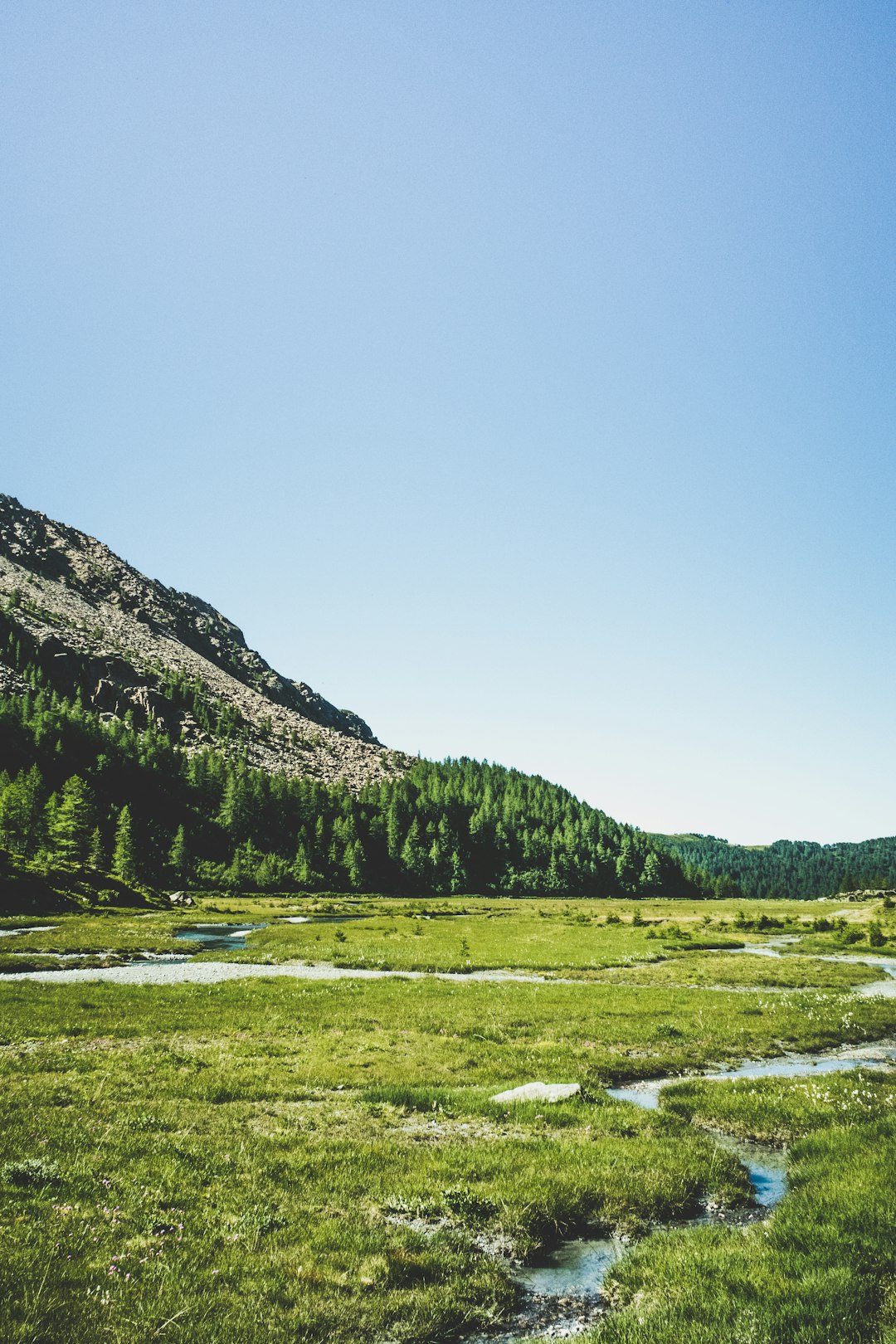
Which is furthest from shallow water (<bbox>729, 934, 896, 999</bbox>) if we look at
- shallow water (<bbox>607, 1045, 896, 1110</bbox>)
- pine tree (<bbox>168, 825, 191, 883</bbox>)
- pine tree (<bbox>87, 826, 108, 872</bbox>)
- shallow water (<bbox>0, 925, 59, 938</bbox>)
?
pine tree (<bbox>168, 825, 191, 883</bbox>)

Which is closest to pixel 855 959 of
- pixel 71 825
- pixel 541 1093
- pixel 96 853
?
pixel 541 1093

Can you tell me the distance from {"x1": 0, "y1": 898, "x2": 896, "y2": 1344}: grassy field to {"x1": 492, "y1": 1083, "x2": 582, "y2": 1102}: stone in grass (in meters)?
0.51

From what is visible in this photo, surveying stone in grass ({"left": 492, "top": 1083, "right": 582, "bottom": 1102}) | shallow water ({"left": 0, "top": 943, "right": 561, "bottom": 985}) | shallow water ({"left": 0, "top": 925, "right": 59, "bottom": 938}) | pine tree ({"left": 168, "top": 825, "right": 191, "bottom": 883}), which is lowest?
pine tree ({"left": 168, "top": 825, "right": 191, "bottom": 883})

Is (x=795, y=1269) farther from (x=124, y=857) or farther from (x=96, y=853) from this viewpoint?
(x=124, y=857)

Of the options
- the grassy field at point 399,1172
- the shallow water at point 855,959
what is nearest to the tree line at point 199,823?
the shallow water at point 855,959

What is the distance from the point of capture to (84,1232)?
8477 mm

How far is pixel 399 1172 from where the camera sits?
1168 cm

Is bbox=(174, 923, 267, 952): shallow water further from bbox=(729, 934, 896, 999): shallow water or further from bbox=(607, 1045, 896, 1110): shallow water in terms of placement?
bbox=(729, 934, 896, 999): shallow water

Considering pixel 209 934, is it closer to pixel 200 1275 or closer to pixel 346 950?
pixel 346 950

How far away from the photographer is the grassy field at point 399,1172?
7430 mm

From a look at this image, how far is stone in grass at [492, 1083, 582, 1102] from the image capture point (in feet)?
53.4

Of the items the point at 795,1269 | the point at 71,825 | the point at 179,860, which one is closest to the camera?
the point at 795,1269

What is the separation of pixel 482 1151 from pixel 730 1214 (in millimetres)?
4439

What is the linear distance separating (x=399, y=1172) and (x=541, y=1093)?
605cm
